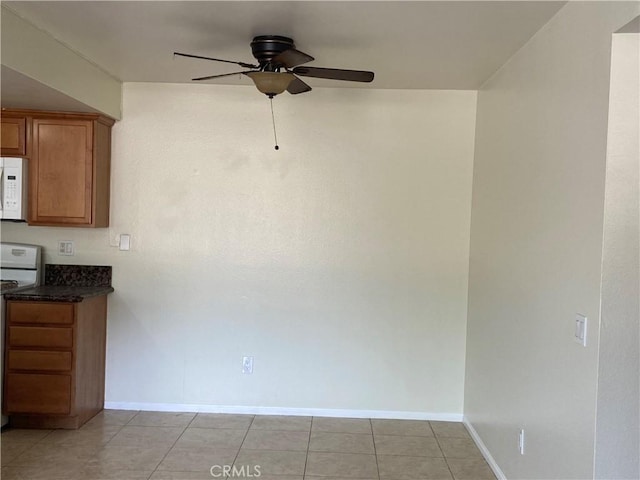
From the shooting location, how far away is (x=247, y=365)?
3891mm

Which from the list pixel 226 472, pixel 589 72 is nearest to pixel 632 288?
pixel 589 72

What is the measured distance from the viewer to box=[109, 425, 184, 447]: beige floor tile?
334cm

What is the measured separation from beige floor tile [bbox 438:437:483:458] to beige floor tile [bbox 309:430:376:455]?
499 millimetres

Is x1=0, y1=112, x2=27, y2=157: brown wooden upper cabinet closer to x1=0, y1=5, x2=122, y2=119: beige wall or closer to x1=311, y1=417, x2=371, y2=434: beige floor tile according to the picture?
x1=0, y1=5, x2=122, y2=119: beige wall

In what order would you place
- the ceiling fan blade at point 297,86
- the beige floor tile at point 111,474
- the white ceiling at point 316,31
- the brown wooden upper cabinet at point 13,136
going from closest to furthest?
1. the white ceiling at point 316,31
2. the ceiling fan blade at point 297,86
3. the beige floor tile at point 111,474
4. the brown wooden upper cabinet at point 13,136

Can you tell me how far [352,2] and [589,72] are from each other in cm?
107

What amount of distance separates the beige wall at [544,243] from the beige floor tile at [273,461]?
4.06 feet

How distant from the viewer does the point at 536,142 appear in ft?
8.34

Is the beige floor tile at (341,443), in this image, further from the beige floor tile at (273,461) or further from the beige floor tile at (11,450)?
the beige floor tile at (11,450)

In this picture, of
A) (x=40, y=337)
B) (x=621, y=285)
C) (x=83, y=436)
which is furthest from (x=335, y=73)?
(x=83, y=436)

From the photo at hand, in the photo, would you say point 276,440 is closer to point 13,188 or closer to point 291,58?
point 291,58

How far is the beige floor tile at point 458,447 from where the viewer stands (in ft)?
10.8

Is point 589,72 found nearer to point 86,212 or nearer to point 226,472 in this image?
point 226,472

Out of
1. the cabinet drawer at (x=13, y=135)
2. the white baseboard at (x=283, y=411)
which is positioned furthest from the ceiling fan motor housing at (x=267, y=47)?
the white baseboard at (x=283, y=411)
